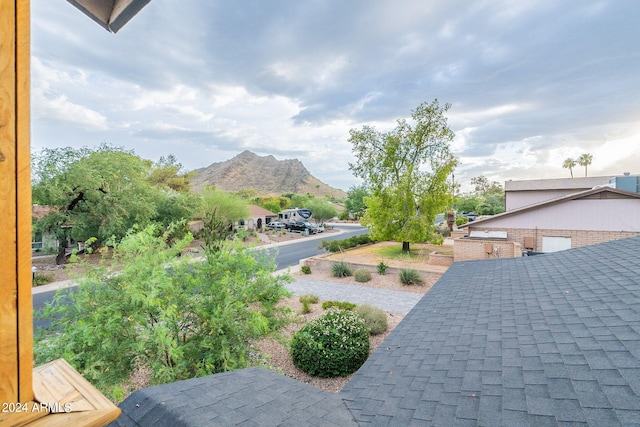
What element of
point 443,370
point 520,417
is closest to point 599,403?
point 520,417

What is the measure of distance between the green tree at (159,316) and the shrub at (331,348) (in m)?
1.67

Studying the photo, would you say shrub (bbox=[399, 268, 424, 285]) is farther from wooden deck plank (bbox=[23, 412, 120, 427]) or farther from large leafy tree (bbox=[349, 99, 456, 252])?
wooden deck plank (bbox=[23, 412, 120, 427])

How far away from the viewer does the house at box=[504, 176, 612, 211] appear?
73.9ft

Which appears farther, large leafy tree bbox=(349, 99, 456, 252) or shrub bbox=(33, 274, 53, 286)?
large leafy tree bbox=(349, 99, 456, 252)

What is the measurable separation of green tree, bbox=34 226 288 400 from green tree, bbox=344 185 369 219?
138ft

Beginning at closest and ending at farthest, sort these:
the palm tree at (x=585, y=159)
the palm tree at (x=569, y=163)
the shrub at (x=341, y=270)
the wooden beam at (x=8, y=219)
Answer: the wooden beam at (x=8, y=219), the shrub at (x=341, y=270), the palm tree at (x=585, y=159), the palm tree at (x=569, y=163)

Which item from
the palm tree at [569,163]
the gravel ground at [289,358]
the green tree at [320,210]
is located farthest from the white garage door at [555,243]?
the palm tree at [569,163]

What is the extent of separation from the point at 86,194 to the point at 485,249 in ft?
77.7

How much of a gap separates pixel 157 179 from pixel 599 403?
45.8 metres

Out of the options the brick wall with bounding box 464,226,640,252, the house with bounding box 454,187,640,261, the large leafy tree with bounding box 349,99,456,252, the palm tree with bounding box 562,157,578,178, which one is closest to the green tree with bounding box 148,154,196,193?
the large leafy tree with bounding box 349,99,456,252

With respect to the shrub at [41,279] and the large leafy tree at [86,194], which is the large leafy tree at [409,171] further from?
→ the shrub at [41,279]

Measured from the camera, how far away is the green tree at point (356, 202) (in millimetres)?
47312

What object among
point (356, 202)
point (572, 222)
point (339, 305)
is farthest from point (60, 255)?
point (356, 202)

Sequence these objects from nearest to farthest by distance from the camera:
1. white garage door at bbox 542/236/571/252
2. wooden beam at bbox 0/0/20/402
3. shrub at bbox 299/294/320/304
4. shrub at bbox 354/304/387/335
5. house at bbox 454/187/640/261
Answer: wooden beam at bbox 0/0/20/402 < shrub at bbox 354/304/387/335 < shrub at bbox 299/294/320/304 < house at bbox 454/187/640/261 < white garage door at bbox 542/236/571/252
